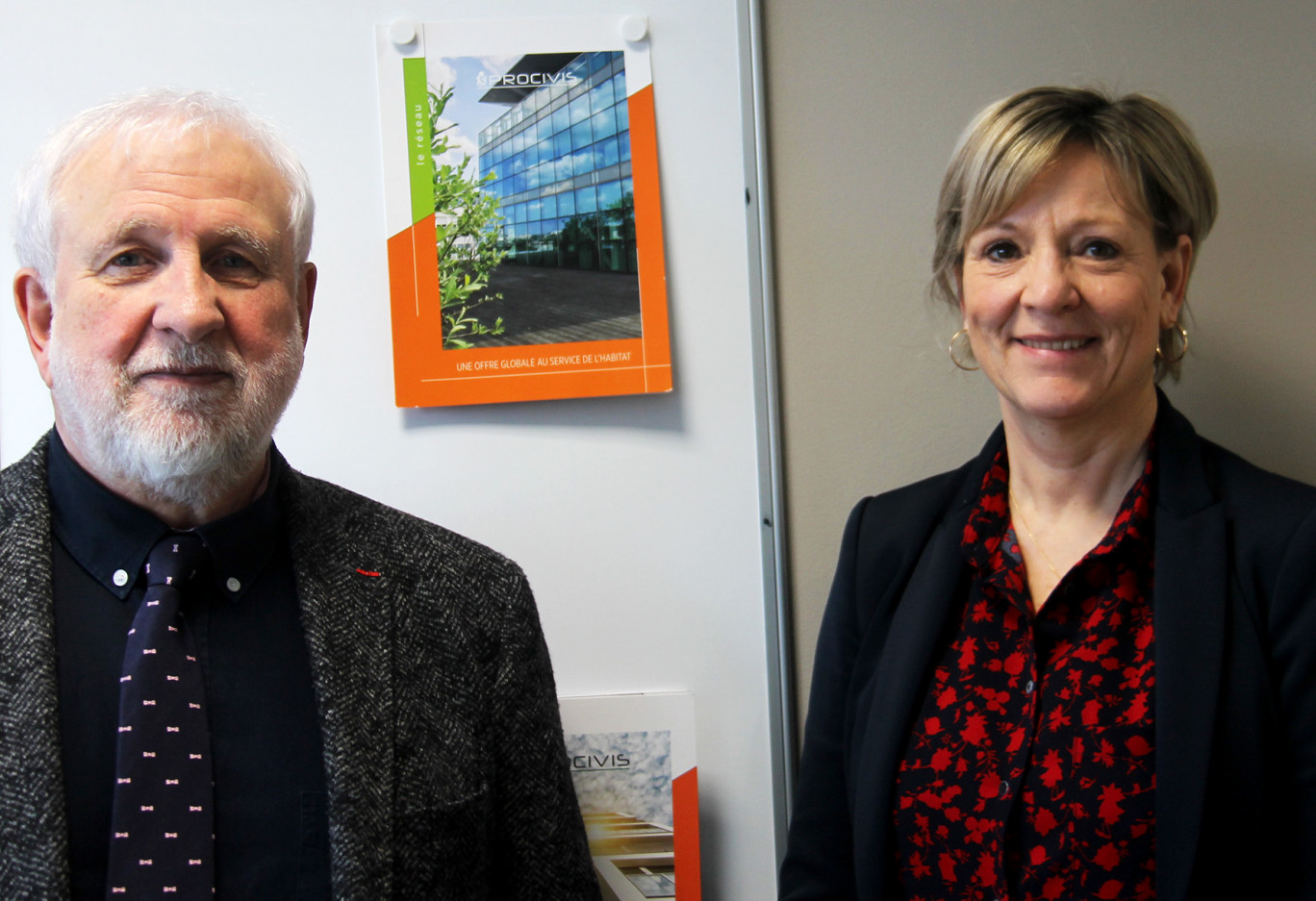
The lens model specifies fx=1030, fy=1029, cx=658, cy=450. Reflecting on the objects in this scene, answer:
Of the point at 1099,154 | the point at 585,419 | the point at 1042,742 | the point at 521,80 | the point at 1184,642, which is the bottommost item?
the point at 1042,742

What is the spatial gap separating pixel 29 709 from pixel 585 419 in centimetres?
80

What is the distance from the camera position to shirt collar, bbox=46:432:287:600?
1062 millimetres

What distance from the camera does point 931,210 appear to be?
152 cm

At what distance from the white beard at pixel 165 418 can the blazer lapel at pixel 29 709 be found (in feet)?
0.29

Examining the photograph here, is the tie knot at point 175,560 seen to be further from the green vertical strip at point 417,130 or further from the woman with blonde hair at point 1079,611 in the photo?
the woman with blonde hair at point 1079,611

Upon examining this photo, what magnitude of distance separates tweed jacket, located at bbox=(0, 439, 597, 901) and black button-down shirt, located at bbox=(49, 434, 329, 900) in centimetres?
3

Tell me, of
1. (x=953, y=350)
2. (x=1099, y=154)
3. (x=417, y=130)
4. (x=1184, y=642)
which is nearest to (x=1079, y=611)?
(x=1184, y=642)

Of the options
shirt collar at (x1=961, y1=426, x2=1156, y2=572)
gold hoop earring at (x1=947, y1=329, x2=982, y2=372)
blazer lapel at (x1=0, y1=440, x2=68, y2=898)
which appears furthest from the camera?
gold hoop earring at (x1=947, y1=329, x2=982, y2=372)

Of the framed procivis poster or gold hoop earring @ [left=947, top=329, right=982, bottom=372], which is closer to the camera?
gold hoop earring @ [left=947, top=329, right=982, bottom=372]

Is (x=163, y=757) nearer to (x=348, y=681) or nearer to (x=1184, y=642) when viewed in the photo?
(x=348, y=681)

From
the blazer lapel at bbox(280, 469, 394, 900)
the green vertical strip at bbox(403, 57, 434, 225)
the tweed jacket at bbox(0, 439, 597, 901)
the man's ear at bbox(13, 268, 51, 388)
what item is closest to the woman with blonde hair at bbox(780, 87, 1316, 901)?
the tweed jacket at bbox(0, 439, 597, 901)

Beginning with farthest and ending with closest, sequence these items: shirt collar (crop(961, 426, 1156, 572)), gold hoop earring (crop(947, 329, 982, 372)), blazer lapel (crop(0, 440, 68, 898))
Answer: gold hoop earring (crop(947, 329, 982, 372)) → shirt collar (crop(961, 426, 1156, 572)) → blazer lapel (crop(0, 440, 68, 898))

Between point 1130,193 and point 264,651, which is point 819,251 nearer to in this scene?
point 1130,193

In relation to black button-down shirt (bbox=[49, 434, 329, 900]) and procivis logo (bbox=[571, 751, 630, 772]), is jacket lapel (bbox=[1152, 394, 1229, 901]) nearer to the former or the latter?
procivis logo (bbox=[571, 751, 630, 772])
